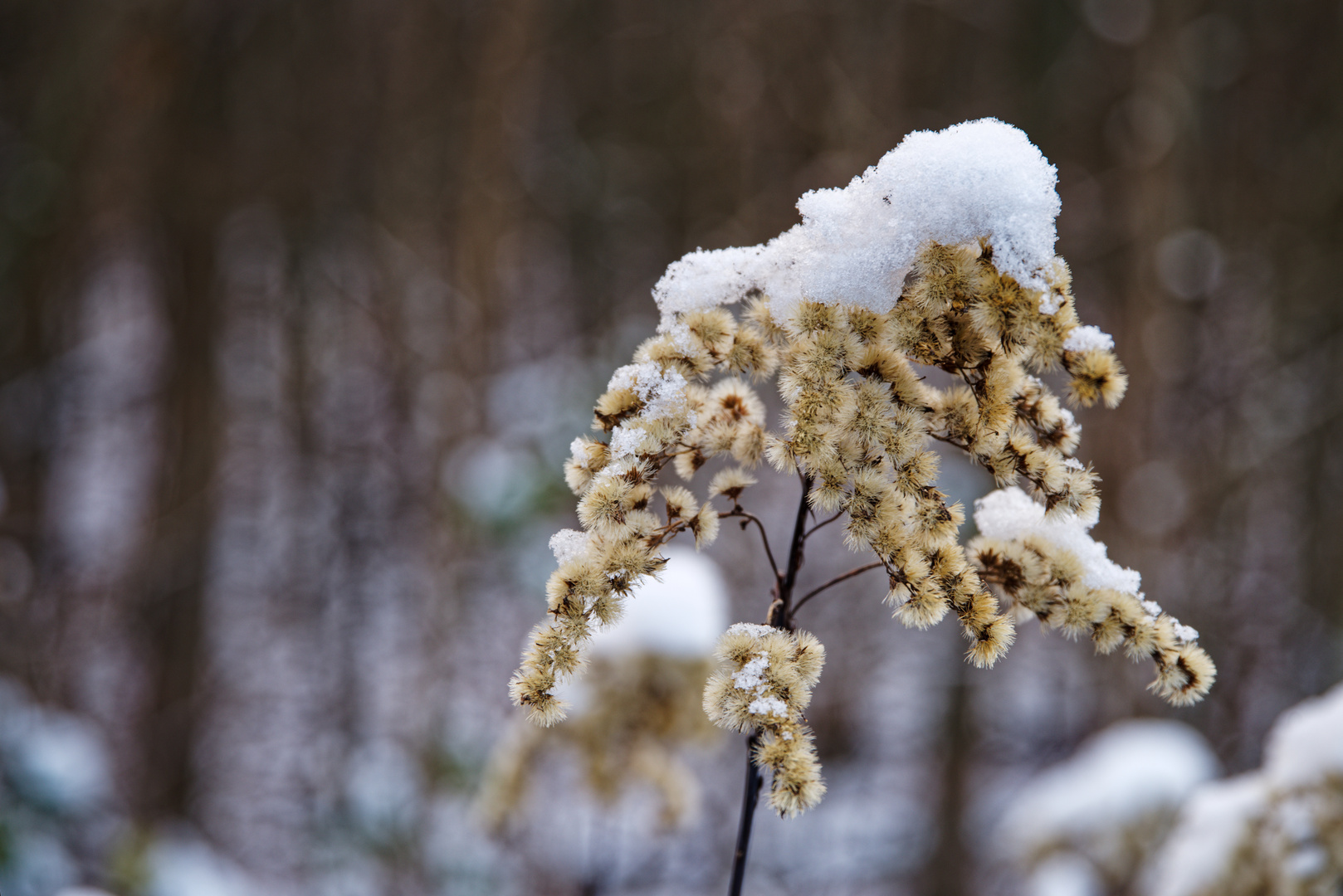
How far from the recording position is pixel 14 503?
16.2ft

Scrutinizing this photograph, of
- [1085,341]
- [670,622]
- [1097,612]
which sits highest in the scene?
[670,622]

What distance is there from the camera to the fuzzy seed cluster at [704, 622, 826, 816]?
73 centimetres

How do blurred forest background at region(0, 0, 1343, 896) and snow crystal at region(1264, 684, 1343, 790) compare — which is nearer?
snow crystal at region(1264, 684, 1343, 790)

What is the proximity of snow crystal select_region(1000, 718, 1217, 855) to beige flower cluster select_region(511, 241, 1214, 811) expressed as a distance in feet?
9.50

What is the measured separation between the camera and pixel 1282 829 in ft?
5.92

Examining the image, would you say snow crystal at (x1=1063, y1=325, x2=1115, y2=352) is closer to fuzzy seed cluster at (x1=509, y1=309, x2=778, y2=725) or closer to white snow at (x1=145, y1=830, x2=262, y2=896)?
fuzzy seed cluster at (x1=509, y1=309, x2=778, y2=725)

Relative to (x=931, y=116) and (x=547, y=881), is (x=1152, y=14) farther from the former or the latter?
(x=547, y=881)

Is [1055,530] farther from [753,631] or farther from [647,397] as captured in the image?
[647,397]

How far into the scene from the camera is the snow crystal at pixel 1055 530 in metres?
0.95

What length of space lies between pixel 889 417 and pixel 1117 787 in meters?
3.34

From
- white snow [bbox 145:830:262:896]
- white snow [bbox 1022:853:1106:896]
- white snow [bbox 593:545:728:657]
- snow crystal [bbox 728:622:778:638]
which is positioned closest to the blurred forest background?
white snow [bbox 145:830:262:896]

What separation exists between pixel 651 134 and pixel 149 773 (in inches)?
246

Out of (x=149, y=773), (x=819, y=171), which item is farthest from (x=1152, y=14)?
(x=149, y=773)

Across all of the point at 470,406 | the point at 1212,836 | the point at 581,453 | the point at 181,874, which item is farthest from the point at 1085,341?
the point at 470,406
